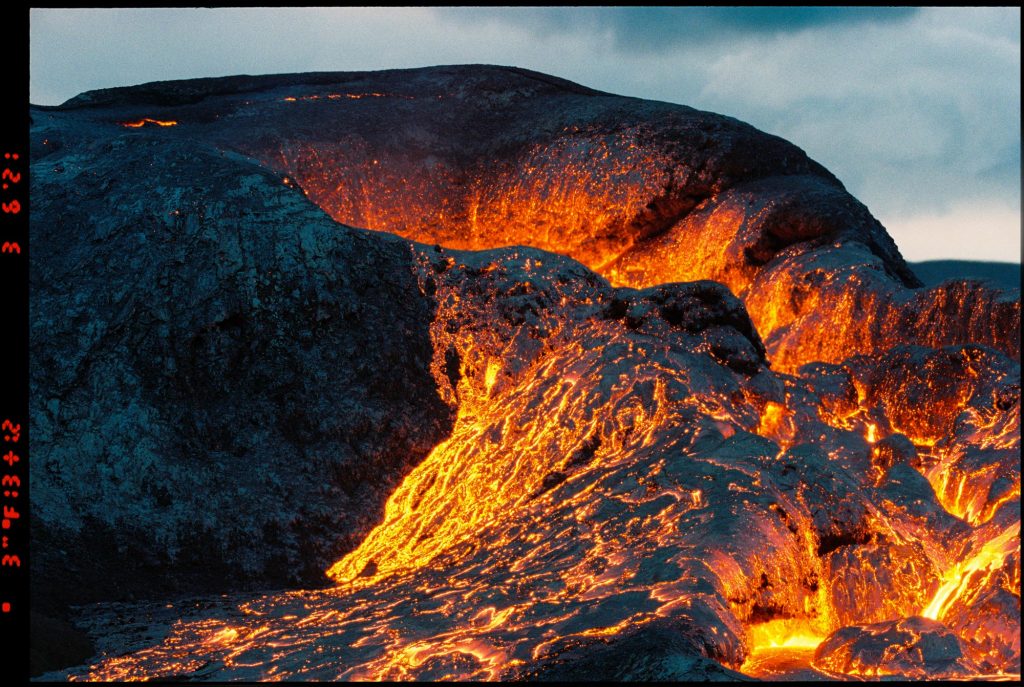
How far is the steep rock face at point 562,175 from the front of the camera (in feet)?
47.7

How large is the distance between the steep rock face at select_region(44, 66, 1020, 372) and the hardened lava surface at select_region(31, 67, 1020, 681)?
25.6 inches

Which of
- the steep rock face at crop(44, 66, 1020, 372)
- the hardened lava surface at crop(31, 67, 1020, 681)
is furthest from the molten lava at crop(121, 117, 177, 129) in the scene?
the hardened lava surface at crop(31, 67, 1020, 681)

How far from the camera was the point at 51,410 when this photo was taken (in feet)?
31.0

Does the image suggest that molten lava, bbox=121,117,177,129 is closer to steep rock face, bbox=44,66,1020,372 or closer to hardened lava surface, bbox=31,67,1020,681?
steep rock face, bbox=44,66,1020,372

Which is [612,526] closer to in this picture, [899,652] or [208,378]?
[899,652]

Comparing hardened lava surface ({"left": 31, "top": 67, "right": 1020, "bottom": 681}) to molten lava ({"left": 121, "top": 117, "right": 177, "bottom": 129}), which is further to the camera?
molten lava ({"left": 121, "top": 117, "right": 177, "bottom": 129})

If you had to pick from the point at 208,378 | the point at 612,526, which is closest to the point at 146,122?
the point at 208,378

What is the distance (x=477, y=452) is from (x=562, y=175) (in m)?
7.43

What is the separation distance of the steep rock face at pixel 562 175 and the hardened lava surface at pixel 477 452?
0.65m

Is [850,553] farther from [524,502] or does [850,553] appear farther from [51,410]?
[51,410]

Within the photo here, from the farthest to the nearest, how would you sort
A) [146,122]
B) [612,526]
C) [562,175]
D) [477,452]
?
[562,175] → [146,122] → [477,452] → [612,526]

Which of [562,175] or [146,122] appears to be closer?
[146,122]

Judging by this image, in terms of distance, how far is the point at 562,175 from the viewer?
1633cm

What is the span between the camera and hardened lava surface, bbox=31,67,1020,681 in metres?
6.94
